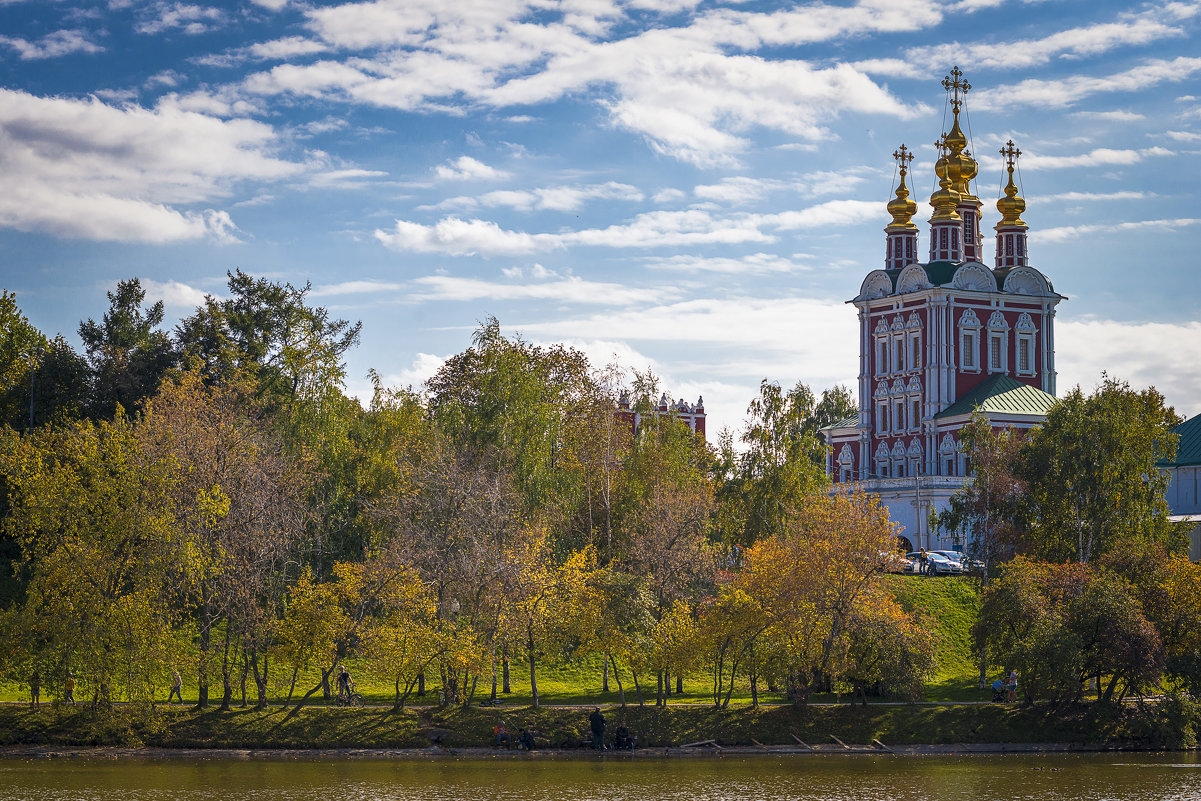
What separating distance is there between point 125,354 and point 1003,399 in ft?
175

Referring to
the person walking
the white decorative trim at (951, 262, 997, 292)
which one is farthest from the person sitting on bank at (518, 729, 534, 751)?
the white decorative trim at (951, 262, 997, 292)

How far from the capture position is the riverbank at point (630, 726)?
4162 centimetres

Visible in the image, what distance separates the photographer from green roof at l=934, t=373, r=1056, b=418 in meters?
88.6

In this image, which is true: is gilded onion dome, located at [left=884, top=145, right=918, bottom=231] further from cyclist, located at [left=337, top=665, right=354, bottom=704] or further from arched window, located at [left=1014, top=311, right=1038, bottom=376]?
cyclist, located at [left=337, top=665, right=354, bottom=704]

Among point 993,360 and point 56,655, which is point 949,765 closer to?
point 56,655

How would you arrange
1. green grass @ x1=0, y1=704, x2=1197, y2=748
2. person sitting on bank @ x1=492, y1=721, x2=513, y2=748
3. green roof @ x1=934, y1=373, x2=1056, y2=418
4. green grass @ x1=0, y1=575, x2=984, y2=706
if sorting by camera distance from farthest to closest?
green roof @ x1=934, y1=373, x2=1056, y2=418
green grass @ x1=0, y1=575, x2=984, y2=706
person sitting on bank @ x1=492, y1=721, x2=513, y2=748
green grass @ x1=0, y1=704, x2=1197, y2=748

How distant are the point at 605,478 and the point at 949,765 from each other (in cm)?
2057

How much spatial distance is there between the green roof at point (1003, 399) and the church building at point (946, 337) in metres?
0.10

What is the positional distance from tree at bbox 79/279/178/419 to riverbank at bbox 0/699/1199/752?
939 inches

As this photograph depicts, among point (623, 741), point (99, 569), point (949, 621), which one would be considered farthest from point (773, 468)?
point (99, 569)

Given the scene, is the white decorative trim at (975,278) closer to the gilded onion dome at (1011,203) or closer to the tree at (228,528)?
the gilded onion dome at (1011,203)

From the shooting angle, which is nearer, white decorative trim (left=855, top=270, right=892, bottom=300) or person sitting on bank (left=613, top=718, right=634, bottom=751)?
person sitting on bank (left=613, top=718, right=634, bottom=751)

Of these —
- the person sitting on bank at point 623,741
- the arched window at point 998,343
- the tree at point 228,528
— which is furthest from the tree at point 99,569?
the arched window at point 998,343

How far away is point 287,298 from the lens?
67.5 m
